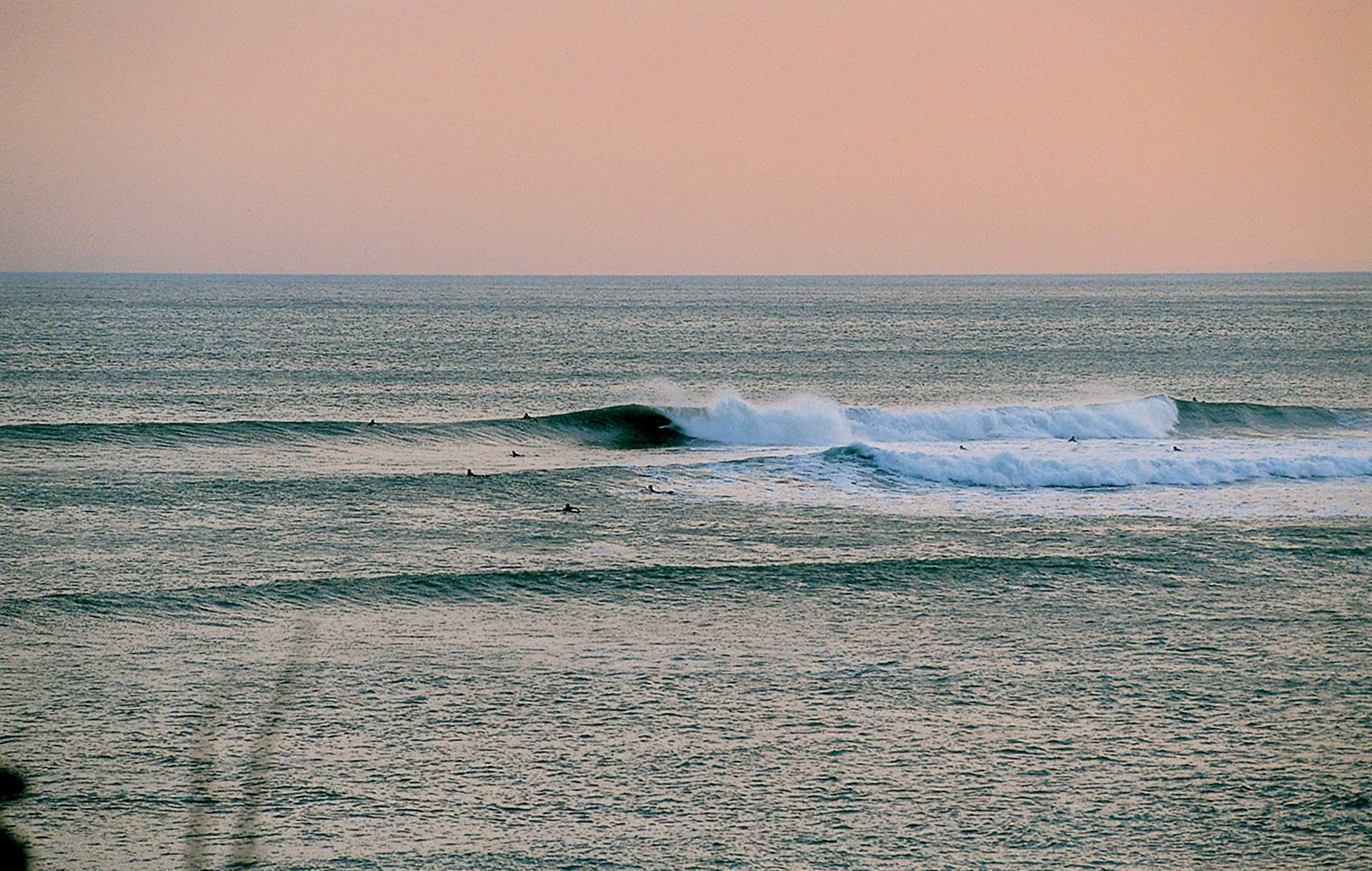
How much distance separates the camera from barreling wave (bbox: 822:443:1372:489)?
24.5 m

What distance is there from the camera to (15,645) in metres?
13.1

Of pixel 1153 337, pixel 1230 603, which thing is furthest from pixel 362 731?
pixel 1153 337

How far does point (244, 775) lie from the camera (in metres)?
9.71

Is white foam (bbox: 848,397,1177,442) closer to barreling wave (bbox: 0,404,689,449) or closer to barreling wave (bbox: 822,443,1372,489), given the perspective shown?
barreling wave (bbox: 0,404,689,449)

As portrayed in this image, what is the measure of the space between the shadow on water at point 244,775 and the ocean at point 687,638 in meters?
0.04

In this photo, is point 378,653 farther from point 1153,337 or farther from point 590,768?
point 1153,337

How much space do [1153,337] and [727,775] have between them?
71.3 m

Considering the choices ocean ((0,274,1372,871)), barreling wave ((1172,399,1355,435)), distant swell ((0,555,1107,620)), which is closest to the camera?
ocean ((0,274,1372,871))

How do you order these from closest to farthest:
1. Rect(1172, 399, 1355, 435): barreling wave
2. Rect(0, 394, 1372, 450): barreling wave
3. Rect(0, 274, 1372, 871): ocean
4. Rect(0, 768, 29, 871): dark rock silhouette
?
Rect(0, 768, 29, 871): dark rock silhouette, Rect(0, 274, 1372, 871): ocean, Rect(0, 394, 1372, 450): barreling wave, Rect(1172, 399, 1355, 435): barreling wave

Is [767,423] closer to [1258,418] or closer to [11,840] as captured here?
[1258,418]

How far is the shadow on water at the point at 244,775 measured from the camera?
8.43m

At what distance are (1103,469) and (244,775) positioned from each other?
1966 cm

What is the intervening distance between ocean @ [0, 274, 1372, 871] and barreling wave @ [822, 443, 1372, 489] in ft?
0.36

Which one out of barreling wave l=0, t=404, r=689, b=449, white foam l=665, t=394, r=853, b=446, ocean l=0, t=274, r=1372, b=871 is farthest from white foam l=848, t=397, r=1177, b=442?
barreling wave l=0, t=404, r=689, b=449
